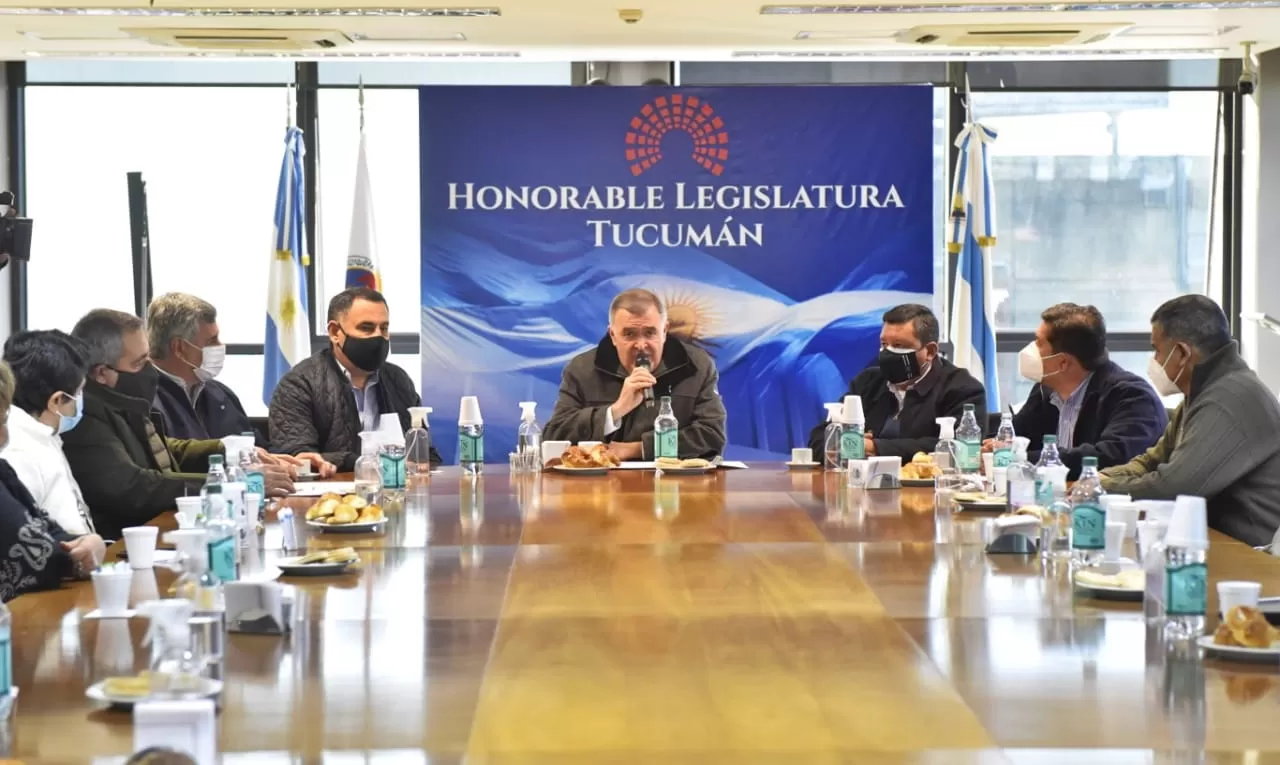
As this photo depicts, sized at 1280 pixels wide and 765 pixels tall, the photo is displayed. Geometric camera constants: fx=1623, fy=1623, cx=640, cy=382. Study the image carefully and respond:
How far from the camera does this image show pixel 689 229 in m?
8.37

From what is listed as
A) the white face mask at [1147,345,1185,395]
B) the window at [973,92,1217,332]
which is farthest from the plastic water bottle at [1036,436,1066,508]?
the window at [973,92,1217,332]

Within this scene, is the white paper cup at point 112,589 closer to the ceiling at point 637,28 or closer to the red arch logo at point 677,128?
the ceiling at point 637,28

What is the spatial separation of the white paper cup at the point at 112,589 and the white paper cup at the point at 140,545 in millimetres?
428

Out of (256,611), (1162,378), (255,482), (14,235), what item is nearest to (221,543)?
(256,611)

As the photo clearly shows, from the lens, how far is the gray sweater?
4633mm

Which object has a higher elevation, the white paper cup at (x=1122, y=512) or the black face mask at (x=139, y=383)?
the black face mask at (x=139, y=383)

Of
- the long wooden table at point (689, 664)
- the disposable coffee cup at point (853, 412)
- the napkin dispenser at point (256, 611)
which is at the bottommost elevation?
the long wooden table at point (689, 664)

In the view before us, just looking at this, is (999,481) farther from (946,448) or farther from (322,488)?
(322,488)

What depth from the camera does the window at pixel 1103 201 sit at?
383 inches

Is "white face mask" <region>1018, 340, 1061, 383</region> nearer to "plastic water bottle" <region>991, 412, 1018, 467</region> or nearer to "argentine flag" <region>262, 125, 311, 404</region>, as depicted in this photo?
"plastic water bottle" <region>991, 412, 1018, 467</region>

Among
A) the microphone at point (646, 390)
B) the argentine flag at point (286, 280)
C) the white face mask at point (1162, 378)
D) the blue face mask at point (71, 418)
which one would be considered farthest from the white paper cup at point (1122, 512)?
the argentine flag at point (286, 280)

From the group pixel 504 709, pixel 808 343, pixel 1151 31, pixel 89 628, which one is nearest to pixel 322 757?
pixel 504 709

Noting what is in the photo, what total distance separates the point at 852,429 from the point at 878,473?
44cm

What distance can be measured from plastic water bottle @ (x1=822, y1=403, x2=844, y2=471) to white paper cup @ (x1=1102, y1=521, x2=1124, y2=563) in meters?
2.38
